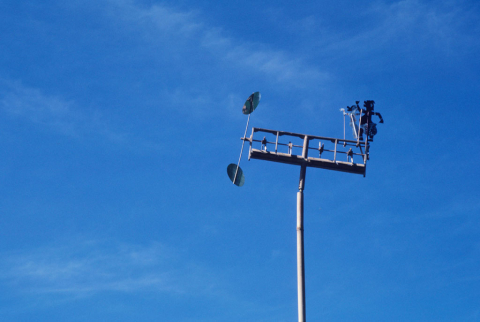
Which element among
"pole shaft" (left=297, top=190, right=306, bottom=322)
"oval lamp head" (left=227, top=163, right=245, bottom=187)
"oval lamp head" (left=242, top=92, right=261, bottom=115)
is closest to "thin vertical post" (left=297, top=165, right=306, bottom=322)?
"pole shaft" (left=297, top=190, right=306, bottom=322)

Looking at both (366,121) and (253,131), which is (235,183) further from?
(366,121)

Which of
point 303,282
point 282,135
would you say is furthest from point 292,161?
point 303,282

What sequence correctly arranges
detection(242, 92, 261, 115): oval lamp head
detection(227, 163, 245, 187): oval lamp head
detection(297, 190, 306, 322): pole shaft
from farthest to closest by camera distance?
detection(242, 92, 261, 115): oval lamp head
detection(227, 163, 245, 187): oval lamp head
detection(297, 190, 306, 322): pole shaft

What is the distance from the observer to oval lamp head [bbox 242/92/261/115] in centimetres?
2066

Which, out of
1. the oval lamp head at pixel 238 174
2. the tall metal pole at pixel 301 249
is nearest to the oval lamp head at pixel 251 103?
the oval lamp head at pixel 238 174

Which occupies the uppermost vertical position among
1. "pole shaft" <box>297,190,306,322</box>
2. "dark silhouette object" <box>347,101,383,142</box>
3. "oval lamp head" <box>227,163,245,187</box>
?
"dark silhouette object" <box>347,101,383,142</box>

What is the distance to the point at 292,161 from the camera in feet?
62.3

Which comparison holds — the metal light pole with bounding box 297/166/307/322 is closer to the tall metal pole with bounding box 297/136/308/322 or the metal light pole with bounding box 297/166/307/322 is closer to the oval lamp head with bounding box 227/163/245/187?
the tall metal pole with bounding box 297/136/308/322

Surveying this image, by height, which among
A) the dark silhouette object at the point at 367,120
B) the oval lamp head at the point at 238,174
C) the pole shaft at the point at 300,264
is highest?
the dark silhouette object at the point at 367,120

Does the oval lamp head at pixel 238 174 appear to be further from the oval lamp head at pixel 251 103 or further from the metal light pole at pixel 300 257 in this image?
the metal light pole at pixel 300 257

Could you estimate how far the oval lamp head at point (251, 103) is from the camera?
20.7 m

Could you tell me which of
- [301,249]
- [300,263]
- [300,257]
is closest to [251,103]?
[301,249]

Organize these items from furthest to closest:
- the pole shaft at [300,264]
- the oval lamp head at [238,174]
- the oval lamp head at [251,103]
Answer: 1. the oval lamp head at [251,103]
2. the oval lamp head at [238,174]
3. the pole shaft at [300,264]

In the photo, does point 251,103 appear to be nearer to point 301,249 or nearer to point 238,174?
point 238,174
